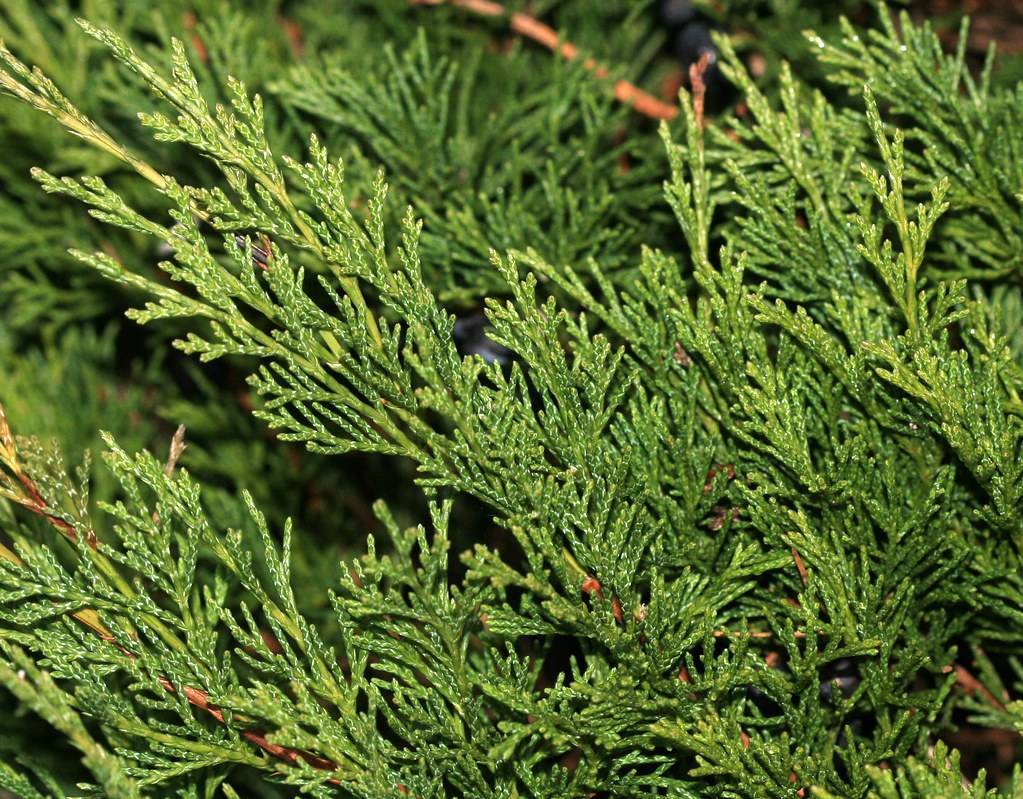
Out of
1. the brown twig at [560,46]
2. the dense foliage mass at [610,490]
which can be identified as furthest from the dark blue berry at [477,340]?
the brown twig at [560,46]

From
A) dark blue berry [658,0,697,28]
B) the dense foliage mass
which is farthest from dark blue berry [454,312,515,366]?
dark blue berry [658,0,697,28]

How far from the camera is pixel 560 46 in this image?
4.81ft

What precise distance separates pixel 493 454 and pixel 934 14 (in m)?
1.18

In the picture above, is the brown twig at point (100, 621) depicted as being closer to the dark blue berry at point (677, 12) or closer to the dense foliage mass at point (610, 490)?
the dense foliage mass at point (610, 490)

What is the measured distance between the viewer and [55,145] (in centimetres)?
154

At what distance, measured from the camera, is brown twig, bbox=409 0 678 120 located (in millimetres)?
1495

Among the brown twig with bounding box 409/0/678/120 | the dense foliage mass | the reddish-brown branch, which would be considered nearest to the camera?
the dense foliage mass

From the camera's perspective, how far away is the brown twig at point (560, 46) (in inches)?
58.9

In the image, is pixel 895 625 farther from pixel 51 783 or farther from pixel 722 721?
pixel 51 783

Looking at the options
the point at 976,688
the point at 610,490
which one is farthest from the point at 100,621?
the point at 976,688

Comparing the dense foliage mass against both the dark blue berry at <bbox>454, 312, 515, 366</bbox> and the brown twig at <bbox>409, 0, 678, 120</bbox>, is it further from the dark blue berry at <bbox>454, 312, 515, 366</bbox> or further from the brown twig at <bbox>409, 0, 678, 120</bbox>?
the brown twig at <bbox>409, 0, 678, 120</bbox>

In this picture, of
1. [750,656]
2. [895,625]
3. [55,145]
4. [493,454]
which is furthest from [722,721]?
[55,145]

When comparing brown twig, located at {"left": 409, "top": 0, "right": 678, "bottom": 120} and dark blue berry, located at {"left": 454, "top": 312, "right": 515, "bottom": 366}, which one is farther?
brown twig, located at {"left": 409, "top": 0, "right": 678, "bottom": 120}

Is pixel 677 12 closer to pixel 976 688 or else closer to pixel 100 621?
pixel 976 688
